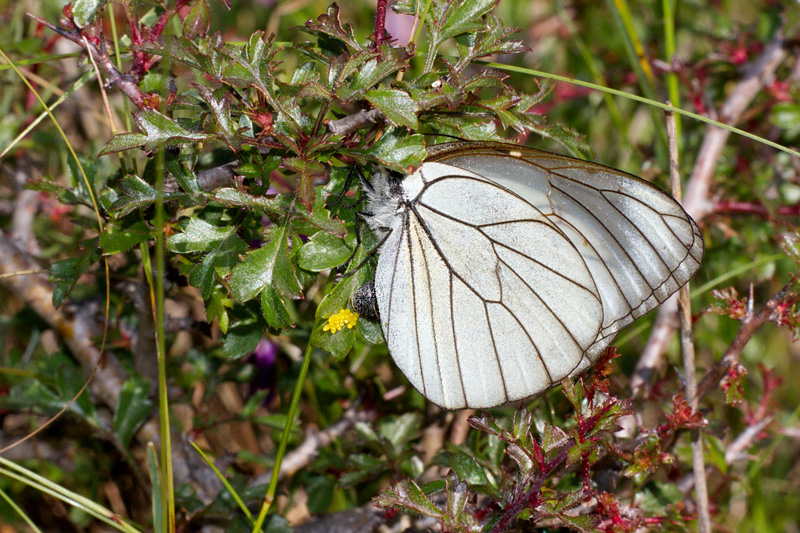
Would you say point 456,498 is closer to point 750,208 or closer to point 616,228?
point 616,228

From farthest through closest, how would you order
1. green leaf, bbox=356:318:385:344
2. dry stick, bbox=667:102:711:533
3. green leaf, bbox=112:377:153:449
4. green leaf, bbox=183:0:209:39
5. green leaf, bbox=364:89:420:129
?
green leaf, bbox=112:377:153:449
dry stick, bbox=667:102:711:533
green leaf, bbox=356:318:385:344
green leaf, bbox=183:0:209:39
green leaf, bbox=364:89:420:129

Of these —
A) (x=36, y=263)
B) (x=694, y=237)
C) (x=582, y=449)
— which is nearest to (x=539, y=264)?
(x=694, y=237)

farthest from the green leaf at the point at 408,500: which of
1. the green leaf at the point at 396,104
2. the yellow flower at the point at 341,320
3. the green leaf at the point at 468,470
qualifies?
the green leaf at the point at 396,104

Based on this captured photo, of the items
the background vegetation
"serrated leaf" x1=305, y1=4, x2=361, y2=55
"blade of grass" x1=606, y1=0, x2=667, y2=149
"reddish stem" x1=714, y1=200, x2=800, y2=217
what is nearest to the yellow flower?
the background vegetation

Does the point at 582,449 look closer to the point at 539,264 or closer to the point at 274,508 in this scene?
the point at 539,264

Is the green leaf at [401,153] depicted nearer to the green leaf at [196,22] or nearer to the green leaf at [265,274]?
the green leaf at [265,274]

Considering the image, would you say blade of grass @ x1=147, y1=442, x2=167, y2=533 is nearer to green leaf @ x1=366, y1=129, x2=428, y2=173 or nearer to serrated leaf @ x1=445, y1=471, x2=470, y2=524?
serrated leaf @ x1=445, y1=471, x2=470, y2=524
